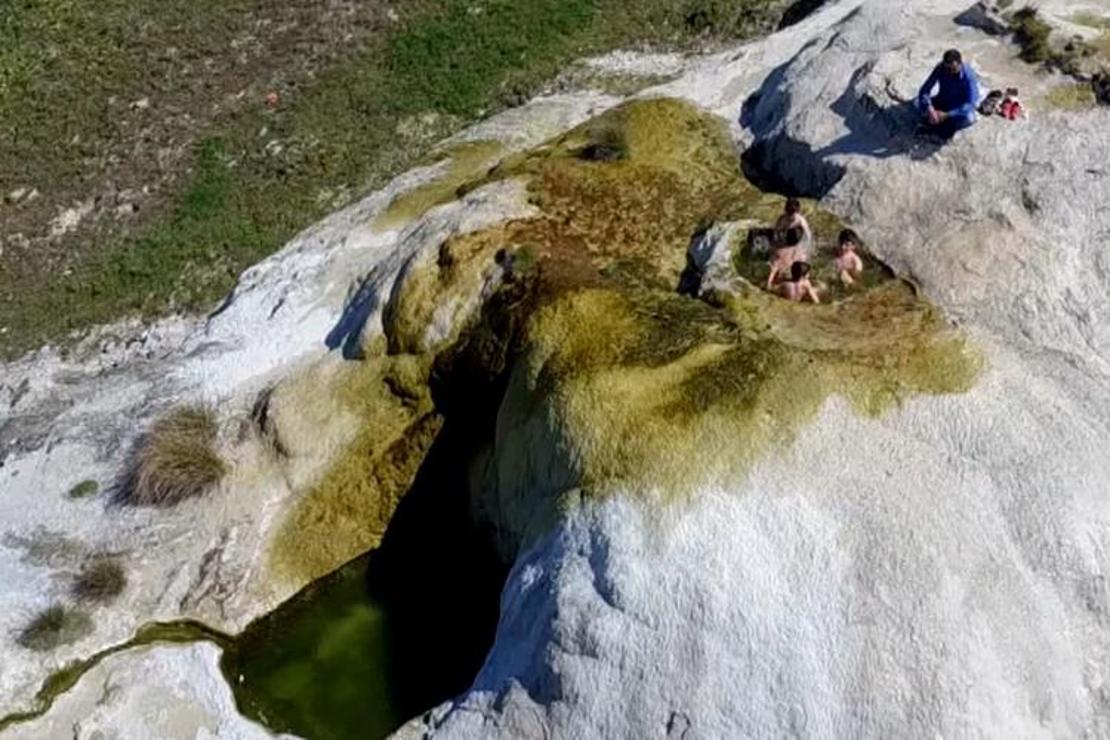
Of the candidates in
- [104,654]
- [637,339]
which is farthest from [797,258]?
[104,654]

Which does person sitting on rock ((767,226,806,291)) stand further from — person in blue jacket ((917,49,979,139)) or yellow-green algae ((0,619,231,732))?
yellow-green algae ((0,619,231,732))

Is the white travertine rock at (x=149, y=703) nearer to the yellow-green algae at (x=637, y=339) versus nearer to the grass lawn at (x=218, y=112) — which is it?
the yellow-green algae at (x=637, y=339)

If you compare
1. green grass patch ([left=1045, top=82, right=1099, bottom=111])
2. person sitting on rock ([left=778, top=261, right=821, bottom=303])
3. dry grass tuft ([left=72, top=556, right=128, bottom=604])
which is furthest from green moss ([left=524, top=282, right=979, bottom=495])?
dry grass tuft ([left=72, top=556, right=128, bottom=604])

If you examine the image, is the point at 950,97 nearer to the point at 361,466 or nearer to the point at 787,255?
the point at 787,255

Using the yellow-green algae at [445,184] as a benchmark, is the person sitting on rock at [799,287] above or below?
above


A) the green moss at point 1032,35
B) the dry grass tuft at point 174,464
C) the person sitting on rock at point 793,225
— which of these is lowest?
the dry grass tuft at point 174,464

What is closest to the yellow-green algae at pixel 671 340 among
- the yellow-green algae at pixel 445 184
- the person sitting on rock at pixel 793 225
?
the person sitting on rock at pixel 793 225
